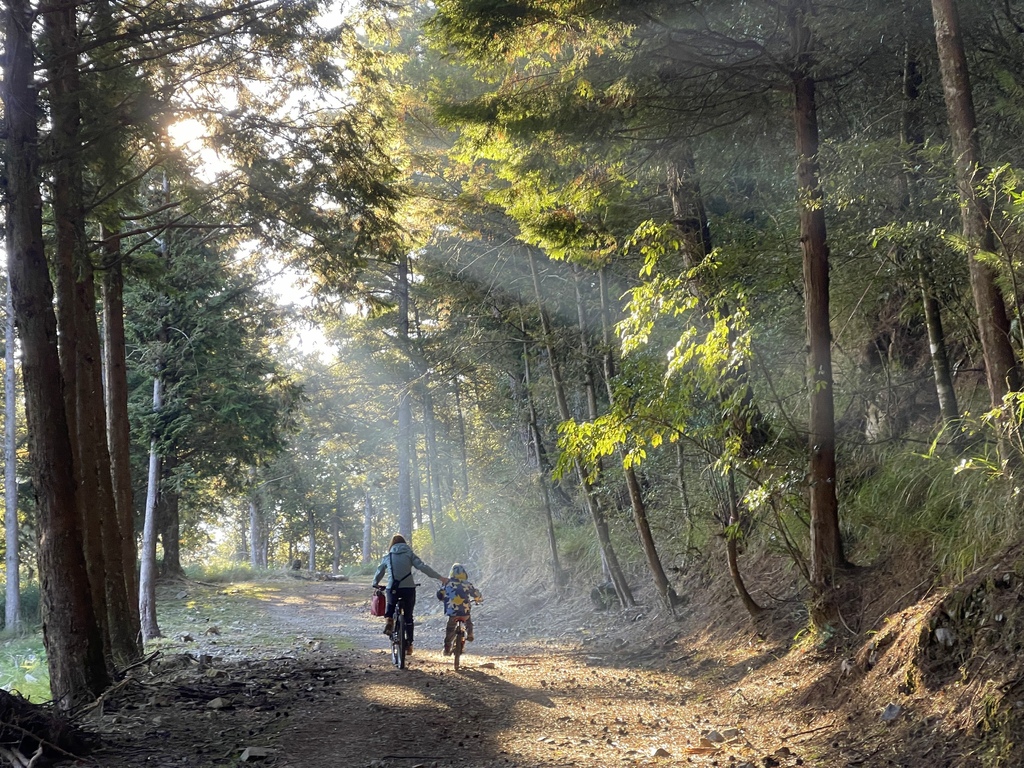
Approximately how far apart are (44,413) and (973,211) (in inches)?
318

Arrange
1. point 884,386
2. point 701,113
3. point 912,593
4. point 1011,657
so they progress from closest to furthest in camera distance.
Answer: point 1011,657 < point 912,593 < point 701,113 < point 884,386

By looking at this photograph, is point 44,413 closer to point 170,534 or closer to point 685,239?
point 685,239

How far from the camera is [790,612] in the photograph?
9602 millimetres

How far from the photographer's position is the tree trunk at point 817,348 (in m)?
8.11

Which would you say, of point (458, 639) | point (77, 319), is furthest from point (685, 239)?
point (77, 319)

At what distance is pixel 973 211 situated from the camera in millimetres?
5836

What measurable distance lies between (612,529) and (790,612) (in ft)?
→ 27.5

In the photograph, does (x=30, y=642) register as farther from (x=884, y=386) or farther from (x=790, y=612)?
(x=884, y=386)

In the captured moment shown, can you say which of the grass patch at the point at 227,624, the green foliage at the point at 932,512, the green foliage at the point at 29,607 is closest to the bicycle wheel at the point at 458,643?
the grass patch at the point at 227,624

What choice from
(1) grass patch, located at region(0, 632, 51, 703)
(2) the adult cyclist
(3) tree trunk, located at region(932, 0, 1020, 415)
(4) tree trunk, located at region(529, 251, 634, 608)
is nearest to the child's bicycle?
(2) the adult cyclist

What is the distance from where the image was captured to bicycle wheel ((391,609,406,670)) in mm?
11070

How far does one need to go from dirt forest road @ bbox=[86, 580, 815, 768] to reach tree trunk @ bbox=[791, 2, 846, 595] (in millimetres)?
1741

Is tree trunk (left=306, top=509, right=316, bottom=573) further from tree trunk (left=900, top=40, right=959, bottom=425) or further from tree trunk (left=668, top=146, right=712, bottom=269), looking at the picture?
tree trunk (left=900, top=40, right=959, bottom=425)

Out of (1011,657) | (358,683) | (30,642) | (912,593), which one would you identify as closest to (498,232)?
(358,683)
